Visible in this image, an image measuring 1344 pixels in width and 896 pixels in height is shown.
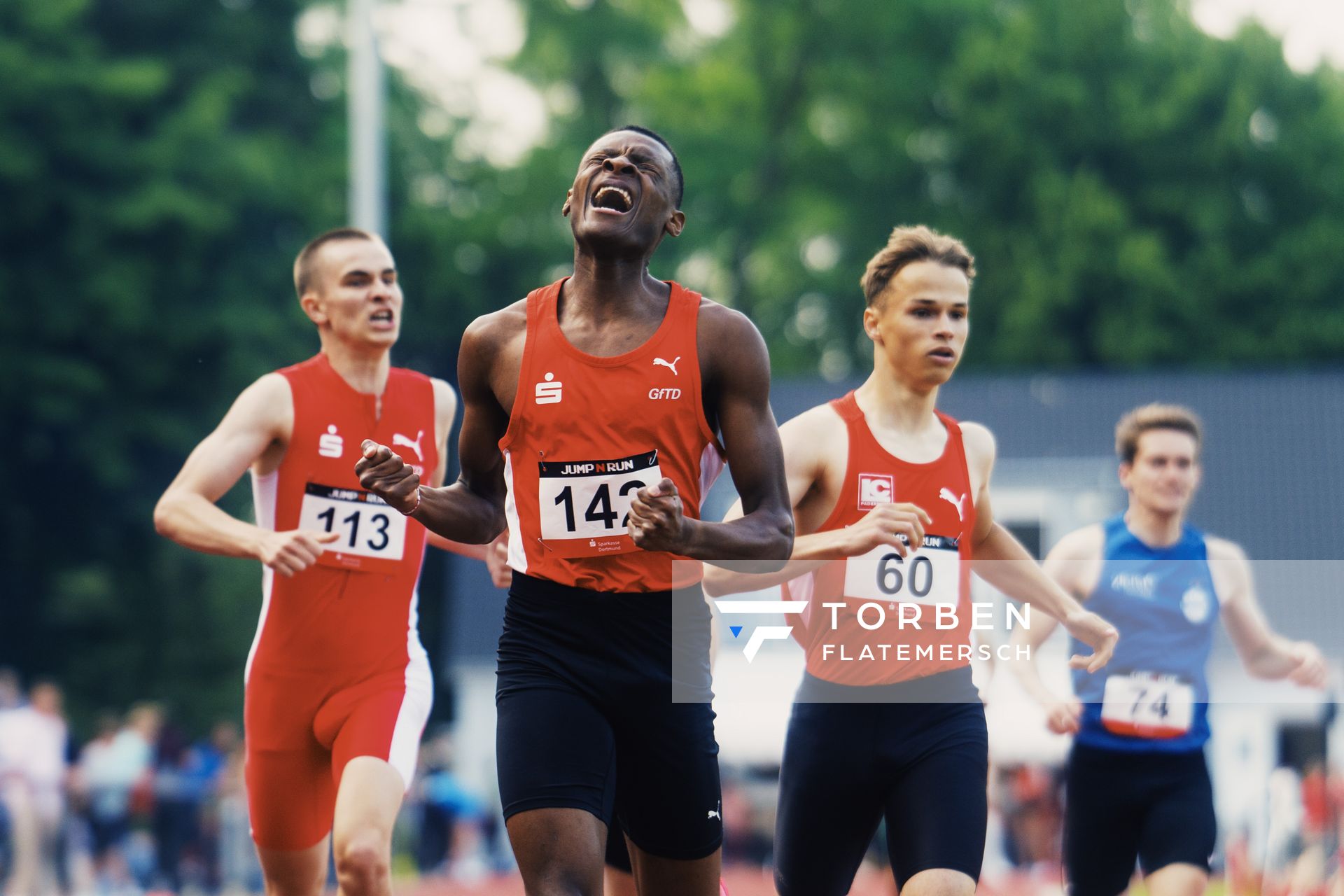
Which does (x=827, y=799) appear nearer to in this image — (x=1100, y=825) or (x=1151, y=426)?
(x=1100, y=825)

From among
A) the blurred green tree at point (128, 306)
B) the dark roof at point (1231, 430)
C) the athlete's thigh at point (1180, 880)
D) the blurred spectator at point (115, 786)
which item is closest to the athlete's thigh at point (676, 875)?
the athlete's thigh at point (1180, 880)

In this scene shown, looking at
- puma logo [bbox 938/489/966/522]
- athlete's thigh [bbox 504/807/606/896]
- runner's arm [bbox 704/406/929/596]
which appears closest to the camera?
athlete's thigh [bbox 504/807/606/896]

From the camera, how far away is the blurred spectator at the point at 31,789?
728 inches

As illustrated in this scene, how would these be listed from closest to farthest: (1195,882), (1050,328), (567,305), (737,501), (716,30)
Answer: (567,305), (737,501), (1195,882), (1050,328), (716,30)

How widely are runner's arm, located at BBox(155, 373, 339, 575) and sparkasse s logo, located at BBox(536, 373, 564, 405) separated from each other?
3.98ft

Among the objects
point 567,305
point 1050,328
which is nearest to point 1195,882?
point 567,305

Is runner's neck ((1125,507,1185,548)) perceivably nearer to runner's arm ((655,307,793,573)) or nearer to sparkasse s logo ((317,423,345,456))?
runner's arm ((655,307,793,573))

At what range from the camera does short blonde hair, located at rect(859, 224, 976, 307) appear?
6812mm

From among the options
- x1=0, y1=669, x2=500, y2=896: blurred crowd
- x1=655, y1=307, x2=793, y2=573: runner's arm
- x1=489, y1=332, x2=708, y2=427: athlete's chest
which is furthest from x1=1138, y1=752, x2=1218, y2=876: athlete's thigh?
x1=0, y1=669, x2=500, y2=896: blurred crowd

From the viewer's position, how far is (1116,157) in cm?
4294

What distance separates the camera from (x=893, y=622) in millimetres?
6441

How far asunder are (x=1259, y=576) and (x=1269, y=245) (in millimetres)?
10776

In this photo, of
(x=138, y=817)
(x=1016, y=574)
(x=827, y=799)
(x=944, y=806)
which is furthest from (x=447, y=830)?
(x=944, y=806)

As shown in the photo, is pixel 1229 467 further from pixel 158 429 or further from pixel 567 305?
pixel 567 305
